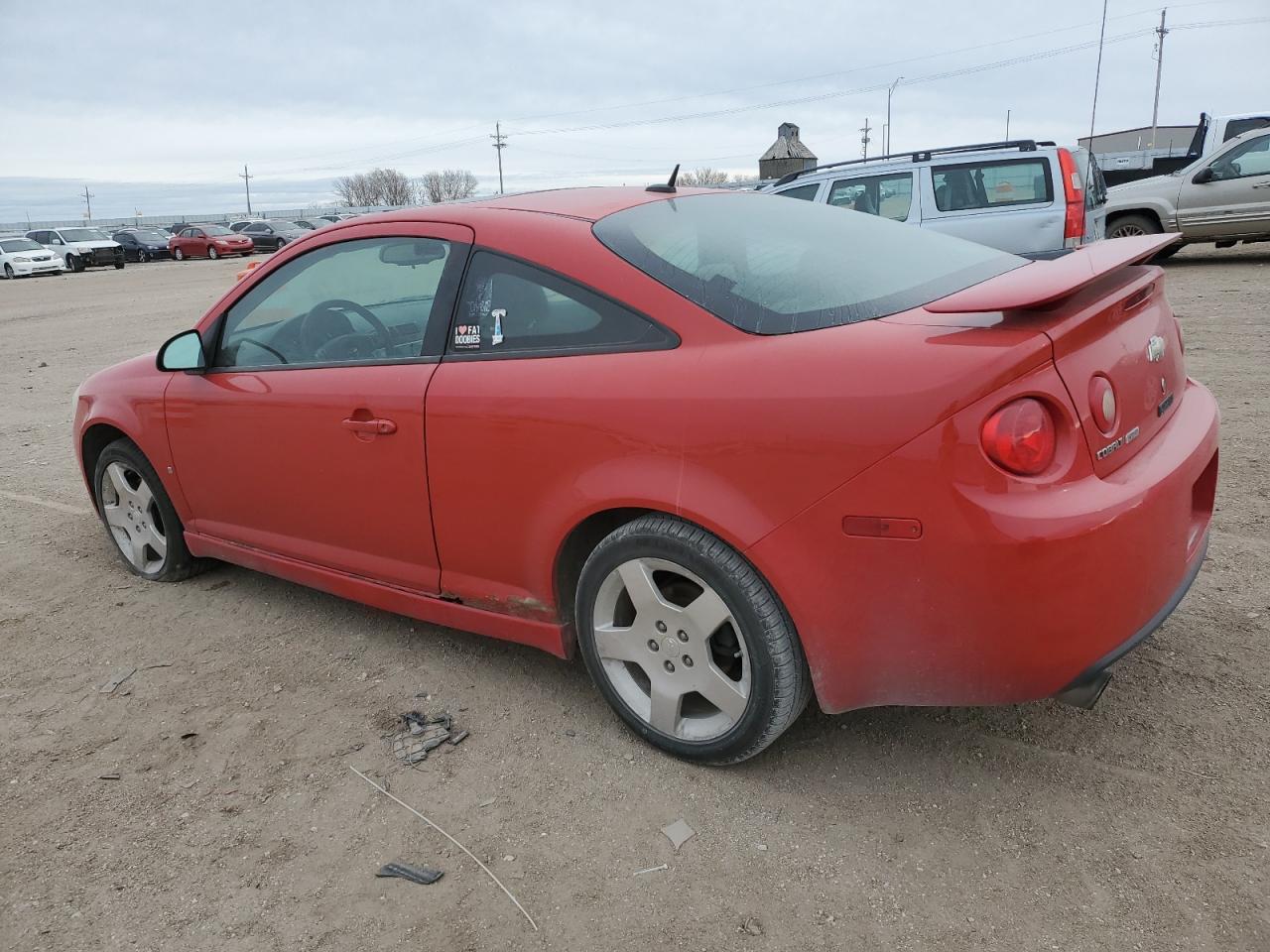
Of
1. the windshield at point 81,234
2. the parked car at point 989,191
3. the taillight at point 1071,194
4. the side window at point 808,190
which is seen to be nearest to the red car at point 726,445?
the parked car at point 989,191

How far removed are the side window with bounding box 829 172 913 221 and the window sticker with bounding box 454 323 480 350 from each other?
26.7 ft

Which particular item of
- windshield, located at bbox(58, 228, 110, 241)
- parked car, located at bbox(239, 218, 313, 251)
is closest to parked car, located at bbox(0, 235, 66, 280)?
windshield, located at bbox(58, 228, 110, 241)

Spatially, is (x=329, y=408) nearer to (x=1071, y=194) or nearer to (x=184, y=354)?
(x=184, y=354)

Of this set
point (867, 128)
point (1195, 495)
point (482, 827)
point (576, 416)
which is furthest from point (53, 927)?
point (867, 128)

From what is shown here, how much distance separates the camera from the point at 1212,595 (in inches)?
129

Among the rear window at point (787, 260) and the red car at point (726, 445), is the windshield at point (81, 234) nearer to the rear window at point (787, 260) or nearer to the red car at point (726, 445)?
the red car at point (726, 445)

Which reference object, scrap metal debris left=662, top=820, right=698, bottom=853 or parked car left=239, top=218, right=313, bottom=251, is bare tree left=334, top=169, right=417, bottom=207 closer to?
parked car left=239, top=218, right=313, bottom=251

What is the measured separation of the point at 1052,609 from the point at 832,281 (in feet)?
3.38

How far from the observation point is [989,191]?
382 inches

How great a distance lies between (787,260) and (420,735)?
1788 mm

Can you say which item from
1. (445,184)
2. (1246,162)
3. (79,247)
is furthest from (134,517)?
(445,184)

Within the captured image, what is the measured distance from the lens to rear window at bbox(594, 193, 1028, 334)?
2.36m

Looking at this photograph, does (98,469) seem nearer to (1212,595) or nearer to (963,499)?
(963,499)

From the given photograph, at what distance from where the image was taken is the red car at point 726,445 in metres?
1.99
